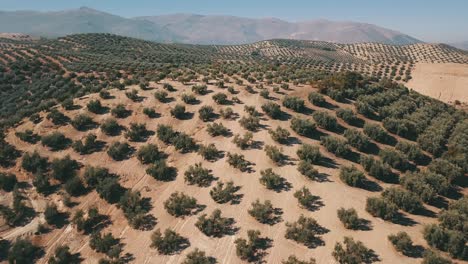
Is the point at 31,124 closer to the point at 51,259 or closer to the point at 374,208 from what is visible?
the point at 51,259

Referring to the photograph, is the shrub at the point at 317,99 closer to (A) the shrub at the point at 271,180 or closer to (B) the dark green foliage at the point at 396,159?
(B) the dark green foliage at the point at 396,159

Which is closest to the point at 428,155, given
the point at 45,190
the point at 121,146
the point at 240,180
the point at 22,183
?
the point at 240,180

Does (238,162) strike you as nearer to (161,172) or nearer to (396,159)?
(161,172)

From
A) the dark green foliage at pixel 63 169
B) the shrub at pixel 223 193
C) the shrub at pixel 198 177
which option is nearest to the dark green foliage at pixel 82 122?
the dark green foliage at pixel 63 169

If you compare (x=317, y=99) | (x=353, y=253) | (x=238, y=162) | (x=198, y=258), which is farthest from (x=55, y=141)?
(x=317, y=99)

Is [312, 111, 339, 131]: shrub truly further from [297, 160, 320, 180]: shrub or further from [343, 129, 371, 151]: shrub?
[297, 160, 320, 180]: shrub

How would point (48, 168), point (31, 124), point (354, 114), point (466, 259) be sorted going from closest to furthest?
point (466, 259), point (48, 168), point (31, 124), point (354, 114)
